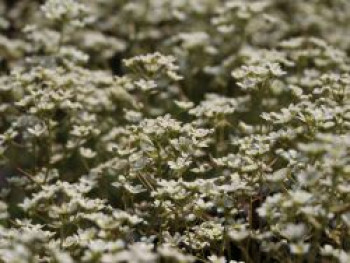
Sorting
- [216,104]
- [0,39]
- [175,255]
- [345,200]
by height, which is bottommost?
[175,255]

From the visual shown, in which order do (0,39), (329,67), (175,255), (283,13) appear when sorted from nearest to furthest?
1. (175,255)
2. (329,67)
3. (0,39)
4. (283,13)

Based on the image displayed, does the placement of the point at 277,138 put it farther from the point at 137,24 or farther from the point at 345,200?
the point at 137,24

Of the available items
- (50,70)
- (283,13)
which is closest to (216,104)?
(50,70)

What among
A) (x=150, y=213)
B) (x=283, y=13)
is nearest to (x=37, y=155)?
(x=150, y=213)

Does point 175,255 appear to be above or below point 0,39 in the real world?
below

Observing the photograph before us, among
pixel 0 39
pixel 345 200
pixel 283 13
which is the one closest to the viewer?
pixel 345 200

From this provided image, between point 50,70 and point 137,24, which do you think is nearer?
point 50,70

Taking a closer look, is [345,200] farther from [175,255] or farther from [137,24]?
[137,24]
